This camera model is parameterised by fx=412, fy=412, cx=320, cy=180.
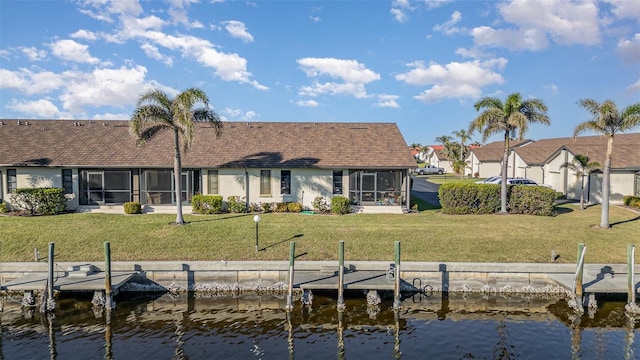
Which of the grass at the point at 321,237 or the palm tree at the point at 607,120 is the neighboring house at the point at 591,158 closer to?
the palm tree at the point at 607,120

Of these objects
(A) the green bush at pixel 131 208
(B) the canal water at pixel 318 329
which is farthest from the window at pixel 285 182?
(B) the canal water at pixel 318 329

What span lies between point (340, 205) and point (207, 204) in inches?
301

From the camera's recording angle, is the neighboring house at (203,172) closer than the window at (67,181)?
Yes

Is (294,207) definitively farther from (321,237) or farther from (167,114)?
(167,114)

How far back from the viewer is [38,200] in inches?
893

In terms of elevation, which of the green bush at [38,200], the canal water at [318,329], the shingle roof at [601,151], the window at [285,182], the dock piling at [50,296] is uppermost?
the shingle roof at [601,151]

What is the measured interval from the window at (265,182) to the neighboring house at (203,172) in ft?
0.20

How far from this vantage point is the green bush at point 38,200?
2267 cm

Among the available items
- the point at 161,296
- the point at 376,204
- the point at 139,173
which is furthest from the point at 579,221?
the point at 139,173

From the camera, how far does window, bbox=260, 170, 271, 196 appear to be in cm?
2531

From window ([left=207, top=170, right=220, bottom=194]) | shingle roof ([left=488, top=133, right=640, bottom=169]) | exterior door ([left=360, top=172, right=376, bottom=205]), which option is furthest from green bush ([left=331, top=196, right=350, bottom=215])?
shingle roof ([left=488, top=133, right=640, bottom=169])

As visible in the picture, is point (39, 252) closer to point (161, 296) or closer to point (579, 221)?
point (161, 296)

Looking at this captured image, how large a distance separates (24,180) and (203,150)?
414 inches

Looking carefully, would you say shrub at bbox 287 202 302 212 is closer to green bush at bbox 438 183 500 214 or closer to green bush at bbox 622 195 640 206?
green bush at bbox 438 183 500 214
